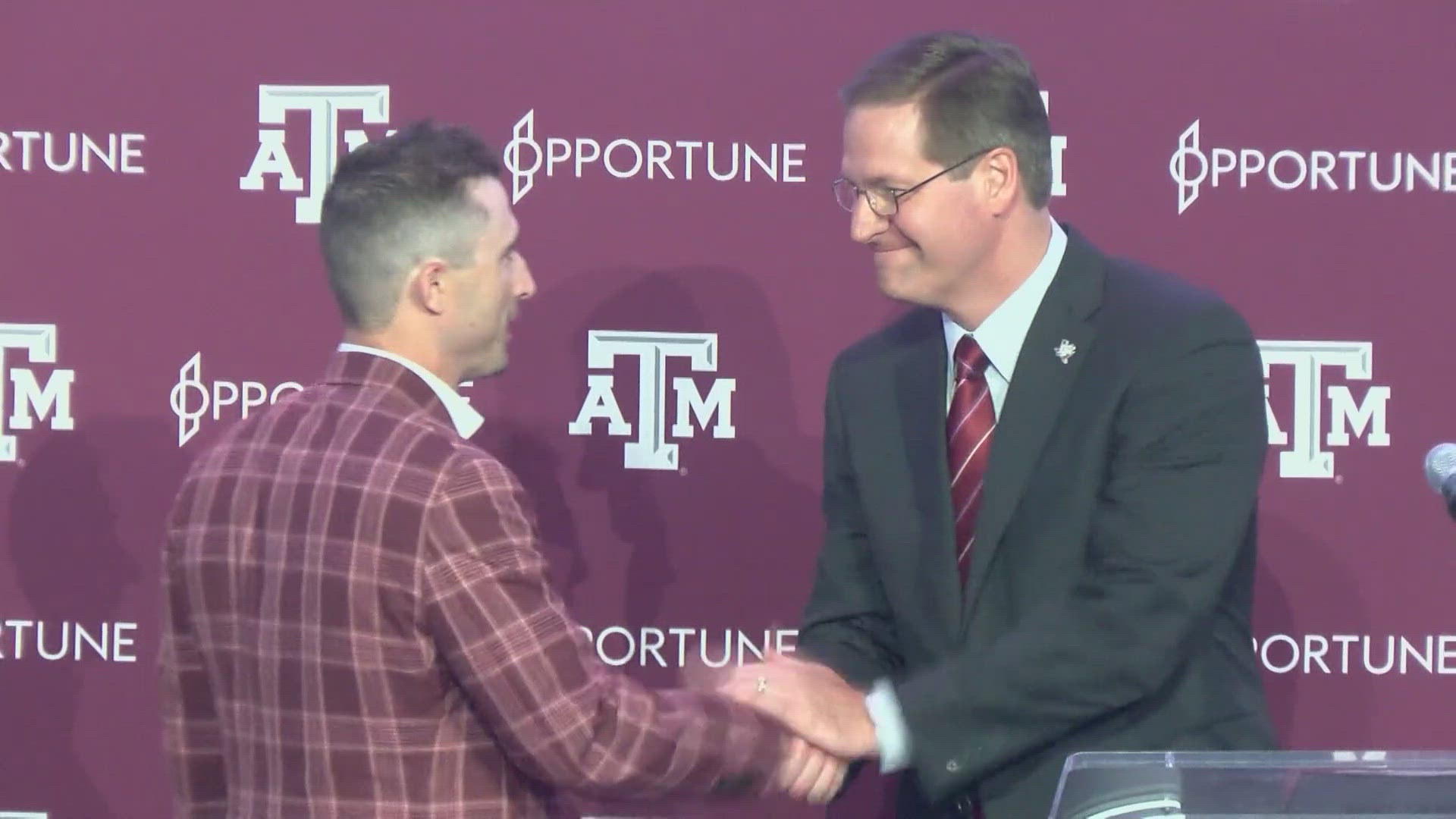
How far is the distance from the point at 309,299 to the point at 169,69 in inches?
19.1

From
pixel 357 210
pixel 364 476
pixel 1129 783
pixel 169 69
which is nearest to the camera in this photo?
pixel 1129 783

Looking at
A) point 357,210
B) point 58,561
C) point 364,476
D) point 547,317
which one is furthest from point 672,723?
point 58,561

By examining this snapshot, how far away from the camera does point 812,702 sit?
2365 mm

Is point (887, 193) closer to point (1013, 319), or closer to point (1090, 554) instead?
point (1013, 319)

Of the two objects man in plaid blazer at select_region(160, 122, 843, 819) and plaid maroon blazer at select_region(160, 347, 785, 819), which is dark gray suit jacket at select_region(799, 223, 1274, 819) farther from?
plaid maroon blazer at select_region(160, 347, 785, 819)

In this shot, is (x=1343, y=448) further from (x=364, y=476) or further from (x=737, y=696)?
(x=364, y=476)

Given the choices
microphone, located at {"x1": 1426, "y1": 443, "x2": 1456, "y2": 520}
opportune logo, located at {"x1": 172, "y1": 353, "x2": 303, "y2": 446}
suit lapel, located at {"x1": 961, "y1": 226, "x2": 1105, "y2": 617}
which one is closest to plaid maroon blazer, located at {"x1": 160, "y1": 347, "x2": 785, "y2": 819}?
suit lapel, located at {"x1": 961, "y1": 226, "x2": 1105, "y2": 617}

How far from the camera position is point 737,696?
7.93 ft

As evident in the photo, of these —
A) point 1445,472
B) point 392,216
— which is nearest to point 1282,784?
point 1445,472

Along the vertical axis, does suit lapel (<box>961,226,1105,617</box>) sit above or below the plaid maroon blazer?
above

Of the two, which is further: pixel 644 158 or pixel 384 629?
pixel 644 158

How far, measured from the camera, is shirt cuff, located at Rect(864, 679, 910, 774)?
228 centimetres

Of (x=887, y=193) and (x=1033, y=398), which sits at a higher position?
(x=887, y=193)

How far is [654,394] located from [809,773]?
37.9 inches
